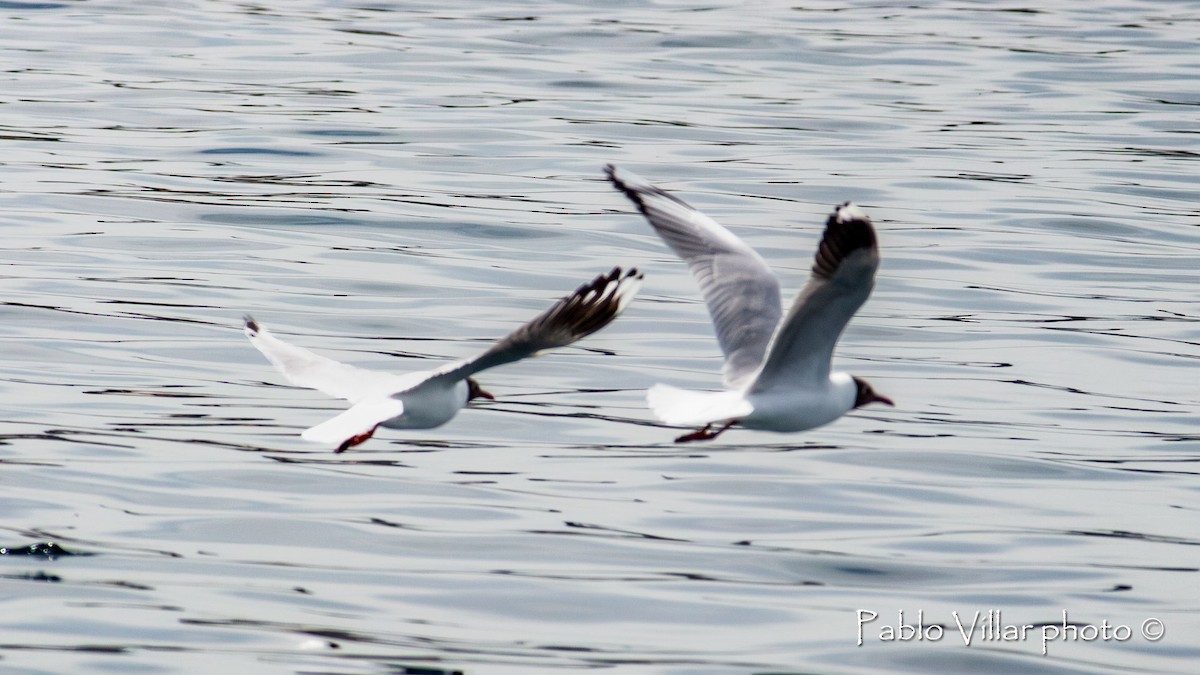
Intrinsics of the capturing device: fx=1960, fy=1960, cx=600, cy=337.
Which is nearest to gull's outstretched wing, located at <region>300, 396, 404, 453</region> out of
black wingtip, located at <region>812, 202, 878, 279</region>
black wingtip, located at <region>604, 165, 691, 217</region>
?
black wingtip, located at <region>812, 202, 878, 279</region>

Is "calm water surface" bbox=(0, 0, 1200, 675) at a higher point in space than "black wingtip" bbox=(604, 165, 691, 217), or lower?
lower

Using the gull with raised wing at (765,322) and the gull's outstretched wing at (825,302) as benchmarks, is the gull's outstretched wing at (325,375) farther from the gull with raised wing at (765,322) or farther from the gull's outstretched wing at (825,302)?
the gull's outstretched wing at (825,302)

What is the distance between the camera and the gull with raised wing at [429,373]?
6805mm

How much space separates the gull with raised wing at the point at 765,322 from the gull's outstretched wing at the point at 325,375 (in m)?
1.21

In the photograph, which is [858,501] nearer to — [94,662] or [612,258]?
[94,662]

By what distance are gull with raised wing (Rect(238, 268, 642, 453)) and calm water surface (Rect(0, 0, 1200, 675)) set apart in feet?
2.02

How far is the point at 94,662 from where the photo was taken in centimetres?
671

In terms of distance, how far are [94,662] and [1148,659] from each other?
3.83 meters

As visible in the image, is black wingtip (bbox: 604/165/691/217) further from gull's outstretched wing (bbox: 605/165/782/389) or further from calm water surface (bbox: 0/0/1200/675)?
calm water surface (bbox: 0/0/1200/675)

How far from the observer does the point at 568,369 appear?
1113 cm

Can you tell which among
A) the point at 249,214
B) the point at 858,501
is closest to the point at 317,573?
the point at 858,501

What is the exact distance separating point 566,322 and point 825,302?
1010mm

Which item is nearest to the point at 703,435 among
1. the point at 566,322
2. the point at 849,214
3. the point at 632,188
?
the point at 566,322

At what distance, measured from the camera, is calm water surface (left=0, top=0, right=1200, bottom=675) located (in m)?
7.45
